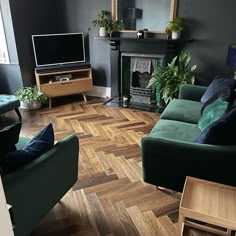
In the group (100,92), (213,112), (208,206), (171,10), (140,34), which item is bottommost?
(100,92)

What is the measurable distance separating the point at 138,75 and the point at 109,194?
106 inches

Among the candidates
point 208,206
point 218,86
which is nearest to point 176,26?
point 218,86

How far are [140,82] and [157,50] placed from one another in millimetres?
702

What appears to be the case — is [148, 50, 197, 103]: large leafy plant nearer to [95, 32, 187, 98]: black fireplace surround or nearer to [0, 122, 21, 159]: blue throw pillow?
[95, 32, 187, 98]: black fireplace surround

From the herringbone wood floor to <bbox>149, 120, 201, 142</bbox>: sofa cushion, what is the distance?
1.66ft

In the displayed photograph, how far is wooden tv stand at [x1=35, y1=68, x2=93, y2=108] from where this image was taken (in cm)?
409

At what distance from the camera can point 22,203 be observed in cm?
139

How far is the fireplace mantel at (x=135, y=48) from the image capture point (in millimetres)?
3775

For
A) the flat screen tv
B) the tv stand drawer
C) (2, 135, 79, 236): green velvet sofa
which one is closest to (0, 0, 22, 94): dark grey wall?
the flat screen tv

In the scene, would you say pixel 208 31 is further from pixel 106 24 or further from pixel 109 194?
pixel 109 194

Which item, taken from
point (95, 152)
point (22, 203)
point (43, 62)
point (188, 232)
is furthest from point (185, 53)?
point (22, 203)

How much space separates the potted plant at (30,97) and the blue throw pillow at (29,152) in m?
2.51

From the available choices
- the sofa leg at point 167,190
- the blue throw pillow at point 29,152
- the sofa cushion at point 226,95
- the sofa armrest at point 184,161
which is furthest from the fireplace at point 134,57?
the blue throw pillow at point 29,152

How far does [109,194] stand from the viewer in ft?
7.05
